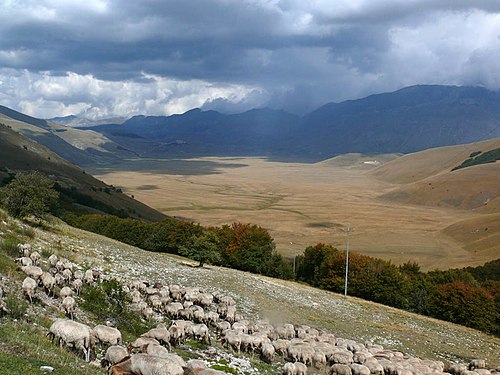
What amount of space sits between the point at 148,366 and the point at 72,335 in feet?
15.4

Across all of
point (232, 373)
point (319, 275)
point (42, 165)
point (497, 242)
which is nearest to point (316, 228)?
point (497, 242)

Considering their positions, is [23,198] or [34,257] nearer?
[34,257]

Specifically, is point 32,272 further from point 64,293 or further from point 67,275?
point 67,275

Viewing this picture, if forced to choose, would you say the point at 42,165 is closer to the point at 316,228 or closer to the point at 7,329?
the point at 316,228

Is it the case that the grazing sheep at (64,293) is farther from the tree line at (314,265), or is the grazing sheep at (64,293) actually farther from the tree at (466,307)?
the tree at (466,307)

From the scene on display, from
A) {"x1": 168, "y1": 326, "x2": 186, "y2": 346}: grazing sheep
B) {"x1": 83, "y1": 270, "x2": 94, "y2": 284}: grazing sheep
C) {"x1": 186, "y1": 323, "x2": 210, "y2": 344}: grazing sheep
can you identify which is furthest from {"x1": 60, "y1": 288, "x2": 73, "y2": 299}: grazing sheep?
{"x1": 186, "y1": 323, "x2": 210, "y2": 344}: grazing sheep

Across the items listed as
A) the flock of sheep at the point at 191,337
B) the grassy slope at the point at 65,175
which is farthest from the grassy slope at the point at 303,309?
the grassy slope at the point at 65,175

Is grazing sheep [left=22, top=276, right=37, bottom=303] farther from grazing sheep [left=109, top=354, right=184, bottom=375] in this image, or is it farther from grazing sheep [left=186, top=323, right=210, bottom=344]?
grazing sheep [left=109, top=354, right=184, bottom=375]

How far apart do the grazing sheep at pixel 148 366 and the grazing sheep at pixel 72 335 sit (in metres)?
2.92

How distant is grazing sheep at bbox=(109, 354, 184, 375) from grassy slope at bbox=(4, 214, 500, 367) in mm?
20226

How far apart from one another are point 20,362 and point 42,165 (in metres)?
187

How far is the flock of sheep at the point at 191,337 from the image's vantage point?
18188 mm

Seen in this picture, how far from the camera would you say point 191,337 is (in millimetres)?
25984

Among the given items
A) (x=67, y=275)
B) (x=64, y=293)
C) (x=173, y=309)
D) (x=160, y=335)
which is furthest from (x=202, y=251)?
(x=160, y=335)
